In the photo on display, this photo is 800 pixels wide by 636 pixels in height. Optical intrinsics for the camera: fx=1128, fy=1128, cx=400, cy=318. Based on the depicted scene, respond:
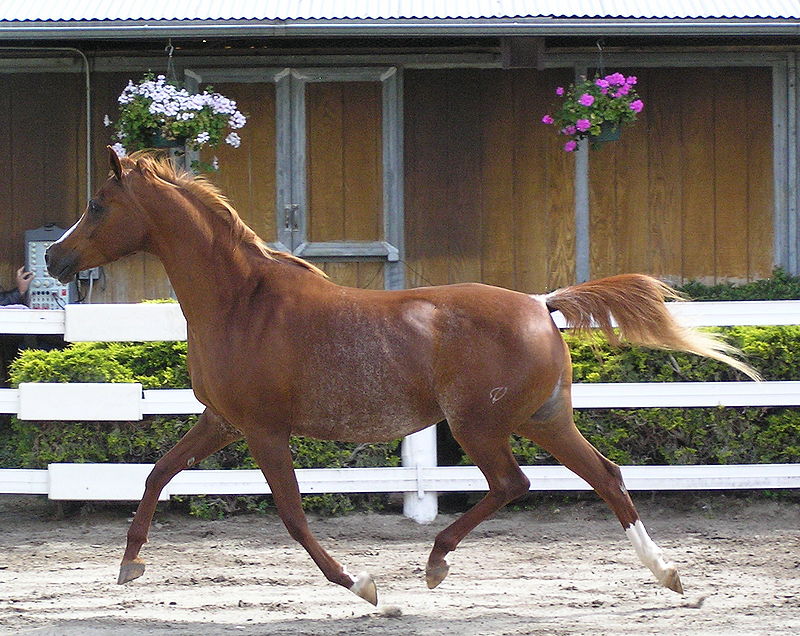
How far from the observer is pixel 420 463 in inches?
269

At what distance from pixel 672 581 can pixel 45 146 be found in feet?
22.6

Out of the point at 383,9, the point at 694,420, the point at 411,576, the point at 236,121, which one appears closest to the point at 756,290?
the point at 694,420

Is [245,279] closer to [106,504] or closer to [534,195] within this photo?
[106,504]

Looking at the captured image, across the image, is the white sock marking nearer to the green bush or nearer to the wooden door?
the green bush

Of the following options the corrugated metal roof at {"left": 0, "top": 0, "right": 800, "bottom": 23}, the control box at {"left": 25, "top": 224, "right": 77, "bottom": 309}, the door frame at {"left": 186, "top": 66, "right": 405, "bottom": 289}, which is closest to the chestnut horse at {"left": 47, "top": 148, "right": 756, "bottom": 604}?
the corrugated metal roof at {"left": 0, "top": 0, "right": 800, "bottom": 23}

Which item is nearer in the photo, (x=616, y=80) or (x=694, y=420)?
(x=694, y=420)

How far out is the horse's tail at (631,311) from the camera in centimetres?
528

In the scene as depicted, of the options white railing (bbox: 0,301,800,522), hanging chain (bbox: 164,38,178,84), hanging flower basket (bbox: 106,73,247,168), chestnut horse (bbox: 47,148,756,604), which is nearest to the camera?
chestnut horse (bbox: 47,148,756,604)

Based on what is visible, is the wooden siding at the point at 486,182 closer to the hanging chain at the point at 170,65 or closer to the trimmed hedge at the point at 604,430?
the hanging chain at the point at 170,65

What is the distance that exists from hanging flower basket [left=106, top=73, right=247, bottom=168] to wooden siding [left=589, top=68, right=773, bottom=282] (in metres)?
3.19

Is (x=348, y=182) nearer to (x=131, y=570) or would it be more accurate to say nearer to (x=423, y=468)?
(x=423, y=468)

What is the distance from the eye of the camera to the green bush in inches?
271

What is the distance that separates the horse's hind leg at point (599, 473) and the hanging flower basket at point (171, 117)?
164 inches

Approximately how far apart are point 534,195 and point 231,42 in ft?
9.19
